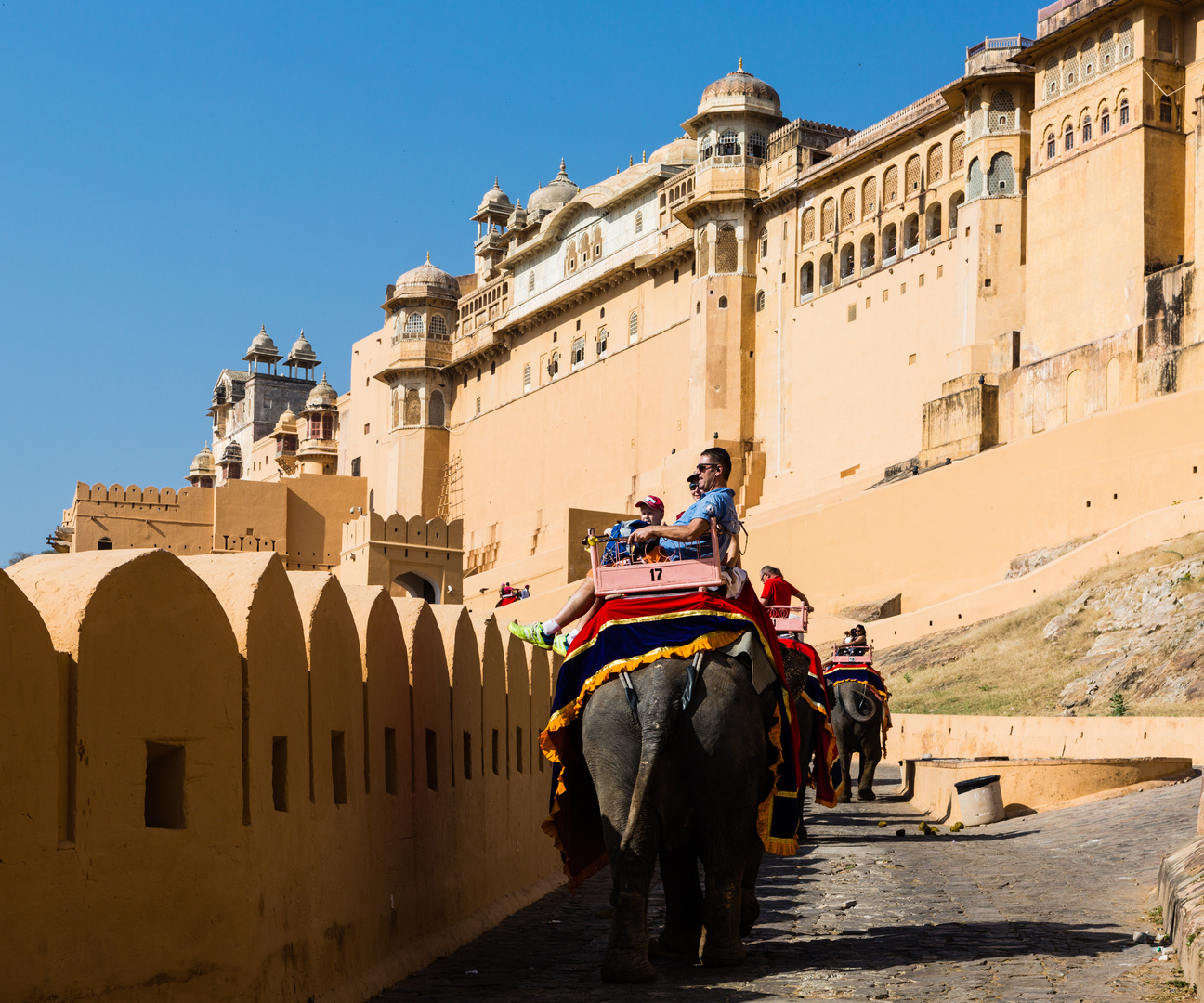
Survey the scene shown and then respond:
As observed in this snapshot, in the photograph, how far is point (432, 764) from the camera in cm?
711

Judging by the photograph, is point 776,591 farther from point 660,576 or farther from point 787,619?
point 660,576

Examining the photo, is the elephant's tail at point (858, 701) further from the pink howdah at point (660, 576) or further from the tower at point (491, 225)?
the tower at point (491, 225)

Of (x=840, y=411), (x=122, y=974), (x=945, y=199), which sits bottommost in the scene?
(x=122, y=974)

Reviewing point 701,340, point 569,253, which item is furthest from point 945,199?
point 569,253

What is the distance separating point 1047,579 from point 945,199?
13.3 m

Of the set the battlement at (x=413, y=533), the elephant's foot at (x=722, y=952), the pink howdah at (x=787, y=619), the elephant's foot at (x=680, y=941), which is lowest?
the elephant's foot at (x=680, y=941)

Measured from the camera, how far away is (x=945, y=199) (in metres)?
36.5

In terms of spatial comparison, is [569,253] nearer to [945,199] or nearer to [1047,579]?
[945,199]

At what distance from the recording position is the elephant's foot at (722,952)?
19.1 feet

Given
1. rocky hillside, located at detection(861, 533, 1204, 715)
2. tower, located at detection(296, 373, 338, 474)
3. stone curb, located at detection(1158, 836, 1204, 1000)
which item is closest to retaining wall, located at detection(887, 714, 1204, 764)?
rocky hillside, located at detection(861, 533, 1204, 715)

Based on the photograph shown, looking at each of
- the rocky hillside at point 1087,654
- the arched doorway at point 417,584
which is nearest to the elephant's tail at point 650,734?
the rocky hillside at point 1087,654

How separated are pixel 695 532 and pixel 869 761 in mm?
9262

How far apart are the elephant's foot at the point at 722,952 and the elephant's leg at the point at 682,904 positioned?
37 cm

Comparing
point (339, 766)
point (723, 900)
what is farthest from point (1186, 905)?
point (339, 766)
